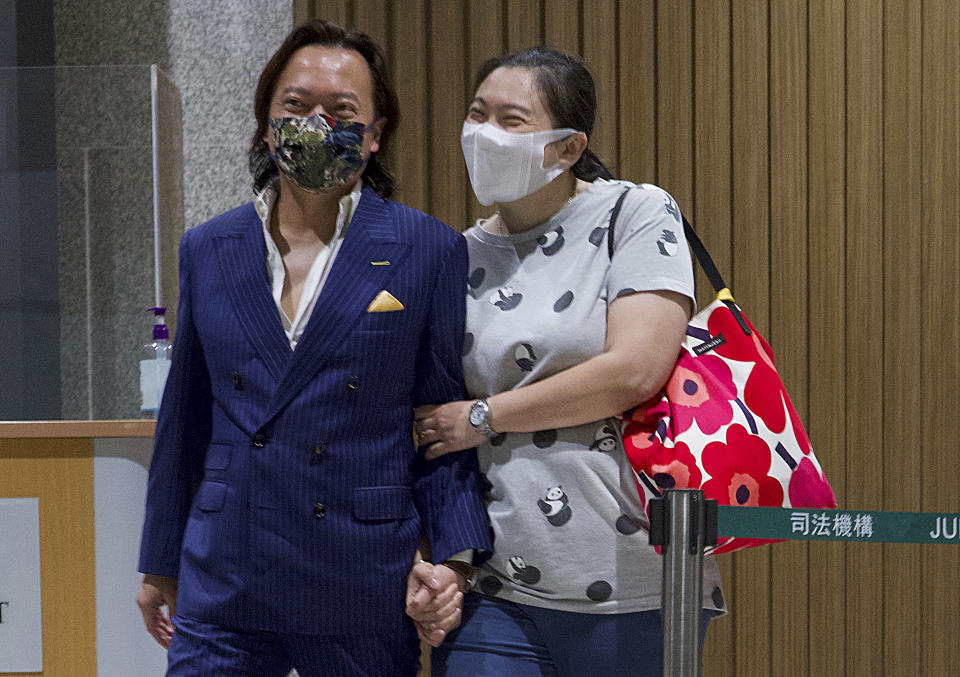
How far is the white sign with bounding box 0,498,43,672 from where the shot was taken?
2270 mm

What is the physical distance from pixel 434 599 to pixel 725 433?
54 centimetres

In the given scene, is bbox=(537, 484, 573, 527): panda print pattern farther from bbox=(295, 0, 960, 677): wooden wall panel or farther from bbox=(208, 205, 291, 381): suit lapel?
bbox=(295, 0, 960, 677): wooden wall panel

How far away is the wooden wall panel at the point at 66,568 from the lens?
2277 millimetres

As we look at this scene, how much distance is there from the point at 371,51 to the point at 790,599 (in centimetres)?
220

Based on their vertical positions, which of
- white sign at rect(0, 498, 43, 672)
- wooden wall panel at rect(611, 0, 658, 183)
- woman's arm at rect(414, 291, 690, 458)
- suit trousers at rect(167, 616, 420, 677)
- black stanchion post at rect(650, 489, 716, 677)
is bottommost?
white sign at rect(0, 498, 43, 672)

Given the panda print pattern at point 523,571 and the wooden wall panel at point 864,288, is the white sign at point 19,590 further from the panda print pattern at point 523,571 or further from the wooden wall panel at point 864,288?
the wooden wall panel at point 864,288

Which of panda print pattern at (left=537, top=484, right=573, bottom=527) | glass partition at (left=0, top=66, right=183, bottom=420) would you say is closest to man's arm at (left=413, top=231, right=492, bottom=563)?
panda print pattern at (left=537, top=484, right=573, bottom=527)

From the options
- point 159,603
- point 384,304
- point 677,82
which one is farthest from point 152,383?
point 677,82

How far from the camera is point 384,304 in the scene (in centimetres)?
156

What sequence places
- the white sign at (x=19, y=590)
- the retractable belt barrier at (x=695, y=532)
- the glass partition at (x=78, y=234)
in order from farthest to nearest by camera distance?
the glass partition at (x=78, y=234) < the white sign at (x=19, y=590) < the retractable belt barrier at (x=695, y=532)

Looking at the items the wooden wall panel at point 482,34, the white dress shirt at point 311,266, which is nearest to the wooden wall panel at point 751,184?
the wooden wall panel at point 482,34

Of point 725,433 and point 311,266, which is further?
point 311,266

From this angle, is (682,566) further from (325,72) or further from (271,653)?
(325,72)

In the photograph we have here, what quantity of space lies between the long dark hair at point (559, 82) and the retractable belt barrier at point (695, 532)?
731 millimetres
